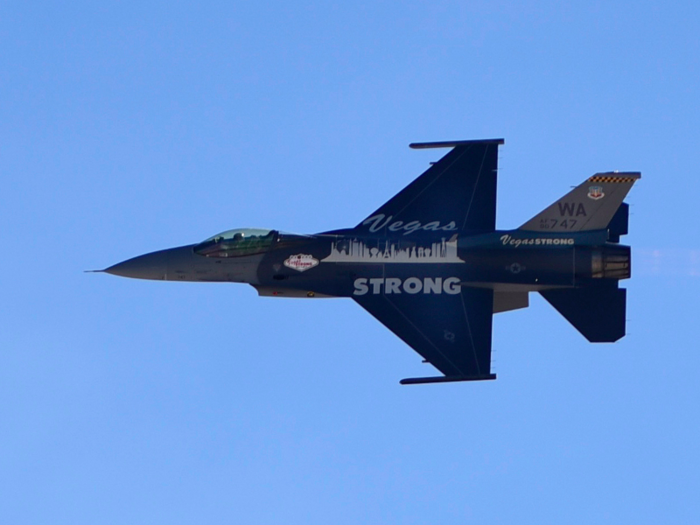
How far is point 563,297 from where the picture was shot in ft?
118

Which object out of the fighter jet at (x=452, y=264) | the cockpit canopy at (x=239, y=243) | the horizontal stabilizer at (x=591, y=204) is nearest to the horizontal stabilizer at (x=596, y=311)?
the fighter jet at (x=452, y=264)

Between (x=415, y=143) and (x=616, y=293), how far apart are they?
6989mm

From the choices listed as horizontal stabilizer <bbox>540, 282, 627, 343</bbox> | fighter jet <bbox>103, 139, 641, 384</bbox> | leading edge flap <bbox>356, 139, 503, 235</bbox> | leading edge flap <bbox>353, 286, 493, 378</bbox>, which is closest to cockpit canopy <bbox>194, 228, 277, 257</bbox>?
fighter jet <bbox>103, 139, 641, 384</bbox>

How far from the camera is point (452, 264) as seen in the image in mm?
36062

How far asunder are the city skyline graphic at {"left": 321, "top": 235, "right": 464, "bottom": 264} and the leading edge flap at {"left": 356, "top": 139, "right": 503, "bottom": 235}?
0.64m

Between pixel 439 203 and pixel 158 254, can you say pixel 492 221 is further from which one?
pixel 158 254

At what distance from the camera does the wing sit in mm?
35750

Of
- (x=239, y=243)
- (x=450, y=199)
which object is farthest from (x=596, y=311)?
(x=239, y=243)

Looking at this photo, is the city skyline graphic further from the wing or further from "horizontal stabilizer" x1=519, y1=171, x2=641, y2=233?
"horizontal stabilizer" x1=519, y1=171, x2=641, y2=233

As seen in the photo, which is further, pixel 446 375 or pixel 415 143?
pixel 415 143

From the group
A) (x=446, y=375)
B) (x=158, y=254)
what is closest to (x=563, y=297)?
(x=446, y=375)

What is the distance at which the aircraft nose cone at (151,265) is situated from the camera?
37.4m

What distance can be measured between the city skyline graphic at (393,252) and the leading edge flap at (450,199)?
637 millimetres

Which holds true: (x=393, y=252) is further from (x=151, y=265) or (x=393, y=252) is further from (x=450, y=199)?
(x=151, y=265)
